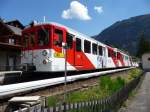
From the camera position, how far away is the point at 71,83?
16.6 m

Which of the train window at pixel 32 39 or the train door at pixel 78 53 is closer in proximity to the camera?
the train window at pixel 32 39

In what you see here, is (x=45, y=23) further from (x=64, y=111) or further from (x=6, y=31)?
(x=6, y=31)

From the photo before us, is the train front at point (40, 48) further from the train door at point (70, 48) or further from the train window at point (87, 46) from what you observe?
the train window at point (87, 46)

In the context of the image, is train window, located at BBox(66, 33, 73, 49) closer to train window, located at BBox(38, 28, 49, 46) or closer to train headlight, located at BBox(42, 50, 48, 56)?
train window, located at BBox(38, 28, 49, 46)

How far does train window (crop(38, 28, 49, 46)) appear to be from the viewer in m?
17.1

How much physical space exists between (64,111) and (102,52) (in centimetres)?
2164

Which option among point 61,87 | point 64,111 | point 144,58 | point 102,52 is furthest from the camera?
point 144,58

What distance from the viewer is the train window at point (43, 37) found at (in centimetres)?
1709

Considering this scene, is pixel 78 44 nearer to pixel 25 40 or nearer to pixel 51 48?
pixel 25 40

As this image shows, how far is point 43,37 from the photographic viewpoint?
17484mm

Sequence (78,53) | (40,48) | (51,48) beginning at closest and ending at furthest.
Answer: (51,48) < (40,48) < (78,53)

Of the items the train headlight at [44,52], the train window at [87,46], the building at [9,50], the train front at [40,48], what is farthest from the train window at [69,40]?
the building at [9,50]

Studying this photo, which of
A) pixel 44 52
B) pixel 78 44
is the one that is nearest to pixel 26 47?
pixel 44 52

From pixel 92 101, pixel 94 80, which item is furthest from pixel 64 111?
pixel 94 80
